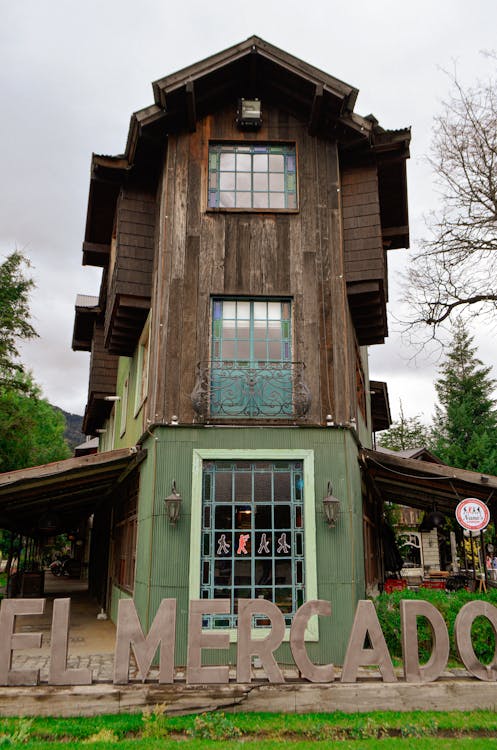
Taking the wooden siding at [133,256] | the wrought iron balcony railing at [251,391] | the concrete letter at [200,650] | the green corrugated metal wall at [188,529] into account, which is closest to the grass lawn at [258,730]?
the concrete letter at [200,650]

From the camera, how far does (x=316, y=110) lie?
11.7m

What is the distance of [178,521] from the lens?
9.80 m

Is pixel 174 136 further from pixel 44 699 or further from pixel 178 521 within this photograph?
pixel 44 699

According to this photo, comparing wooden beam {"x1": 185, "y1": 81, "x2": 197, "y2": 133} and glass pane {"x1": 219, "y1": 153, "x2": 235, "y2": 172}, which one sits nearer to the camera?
wooden beam {"x1": 185, "y1": 81, "x2": 197, "y2": 133}

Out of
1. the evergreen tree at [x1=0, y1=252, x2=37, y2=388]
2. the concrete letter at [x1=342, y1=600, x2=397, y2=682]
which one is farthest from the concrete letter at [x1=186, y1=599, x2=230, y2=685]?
the evergreen tree at [x1=0, y1=252, x2=37, y2=388]

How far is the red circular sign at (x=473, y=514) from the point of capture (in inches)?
460

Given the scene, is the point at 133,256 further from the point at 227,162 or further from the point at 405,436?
the point at 405,436

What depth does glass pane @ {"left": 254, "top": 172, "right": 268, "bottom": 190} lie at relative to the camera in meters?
11.8

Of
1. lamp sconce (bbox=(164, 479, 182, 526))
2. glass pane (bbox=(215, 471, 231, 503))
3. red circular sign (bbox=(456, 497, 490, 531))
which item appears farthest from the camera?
red circular sign (bbox=(456, 497, 490, 531))

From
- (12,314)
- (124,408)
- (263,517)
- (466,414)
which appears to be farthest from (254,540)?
(466,414)

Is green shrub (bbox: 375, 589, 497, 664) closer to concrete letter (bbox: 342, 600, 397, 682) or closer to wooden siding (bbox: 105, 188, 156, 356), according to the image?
concrete letter (bbox: 342, 600, 397, 682)

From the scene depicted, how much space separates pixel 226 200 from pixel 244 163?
909 millimetres

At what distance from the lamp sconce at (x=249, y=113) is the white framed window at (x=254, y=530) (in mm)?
6412

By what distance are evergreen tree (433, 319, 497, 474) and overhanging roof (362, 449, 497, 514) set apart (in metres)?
23.6
